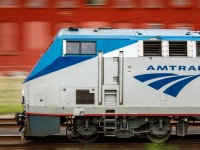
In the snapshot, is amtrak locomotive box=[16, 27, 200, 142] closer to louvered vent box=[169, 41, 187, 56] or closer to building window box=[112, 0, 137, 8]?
louvered vent box=[169, 41, 187, 56]

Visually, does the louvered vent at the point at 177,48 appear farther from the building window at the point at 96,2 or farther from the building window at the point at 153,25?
the building window at the point at 96,2

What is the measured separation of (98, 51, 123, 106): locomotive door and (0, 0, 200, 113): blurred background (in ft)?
66.4

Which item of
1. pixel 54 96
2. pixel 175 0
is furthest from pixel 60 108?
pixel 175 0

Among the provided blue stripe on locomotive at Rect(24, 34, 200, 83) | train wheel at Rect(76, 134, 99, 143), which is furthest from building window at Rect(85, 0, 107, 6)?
train wheel at Rect(76, 134, 99, 143)

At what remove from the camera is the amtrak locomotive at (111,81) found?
12891mm

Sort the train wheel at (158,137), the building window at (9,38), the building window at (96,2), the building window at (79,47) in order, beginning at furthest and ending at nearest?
1. the building window at (96,2)
2. the building window at (9,38)
3. the train wheel at (158,137)
4. the building window at (79,47)

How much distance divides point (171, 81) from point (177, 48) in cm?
89

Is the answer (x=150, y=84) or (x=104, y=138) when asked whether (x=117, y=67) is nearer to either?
(x=150, y=84)

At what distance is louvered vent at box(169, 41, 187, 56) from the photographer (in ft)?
43.0

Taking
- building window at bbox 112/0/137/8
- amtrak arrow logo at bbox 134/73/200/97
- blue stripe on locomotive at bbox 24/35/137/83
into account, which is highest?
building window at bbox 112/0/137/8

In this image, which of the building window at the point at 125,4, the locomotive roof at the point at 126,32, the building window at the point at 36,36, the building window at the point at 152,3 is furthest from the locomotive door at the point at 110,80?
the building window at the point at 152,3

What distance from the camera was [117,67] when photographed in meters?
13.0

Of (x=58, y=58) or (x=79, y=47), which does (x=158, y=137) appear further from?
(x=58, y=58)

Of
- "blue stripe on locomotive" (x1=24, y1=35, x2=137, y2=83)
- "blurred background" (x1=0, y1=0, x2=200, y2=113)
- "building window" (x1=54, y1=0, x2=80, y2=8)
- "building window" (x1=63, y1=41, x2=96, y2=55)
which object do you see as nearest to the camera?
"blue stripe on locomotive" (x1=24, y1=35, x2=137, y2=83)
